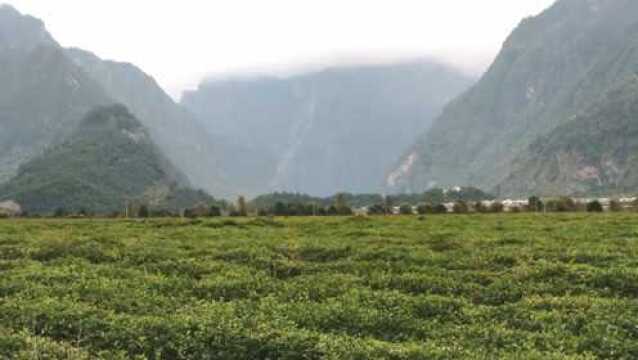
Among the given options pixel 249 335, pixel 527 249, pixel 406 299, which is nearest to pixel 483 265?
pixel 527 249

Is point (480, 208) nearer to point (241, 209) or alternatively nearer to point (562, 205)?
point (562, 205)

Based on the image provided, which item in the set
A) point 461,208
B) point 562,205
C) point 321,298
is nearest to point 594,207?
point 562,205

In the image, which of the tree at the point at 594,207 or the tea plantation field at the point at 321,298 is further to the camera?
the tree at the point at 594,207

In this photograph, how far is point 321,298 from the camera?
1098 inches

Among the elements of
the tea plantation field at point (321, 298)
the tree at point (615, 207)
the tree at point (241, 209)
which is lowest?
the tea plantation field at point (321, 298)

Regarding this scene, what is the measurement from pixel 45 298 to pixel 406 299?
37.2 feet

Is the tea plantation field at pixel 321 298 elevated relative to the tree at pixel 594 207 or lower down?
lower down

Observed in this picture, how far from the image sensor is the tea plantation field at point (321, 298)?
69.5 ft

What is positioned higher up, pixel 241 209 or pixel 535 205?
pixel 241 209

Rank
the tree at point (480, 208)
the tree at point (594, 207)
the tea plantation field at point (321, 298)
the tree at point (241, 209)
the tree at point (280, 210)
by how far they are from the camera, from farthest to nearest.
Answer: the tree at point (280, 210) → the tree at point (480, 208) → the tree at point (241, 209) → the tree at point (594, 207) → the tea plantation field at point (321, 298)

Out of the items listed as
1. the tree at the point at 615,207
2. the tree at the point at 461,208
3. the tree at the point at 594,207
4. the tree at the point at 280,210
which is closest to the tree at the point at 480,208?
the tree at the point at 461,208

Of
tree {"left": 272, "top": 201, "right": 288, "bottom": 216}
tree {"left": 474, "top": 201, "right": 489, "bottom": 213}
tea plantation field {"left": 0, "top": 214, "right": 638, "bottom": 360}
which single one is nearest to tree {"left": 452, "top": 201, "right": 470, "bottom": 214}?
tree {"left": 474, "top": 201, "right": 489, "bottom": 213}

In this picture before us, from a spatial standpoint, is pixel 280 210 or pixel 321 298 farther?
pixel 280 210

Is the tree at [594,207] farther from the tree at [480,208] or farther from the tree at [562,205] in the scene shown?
the tree at [480,208]
